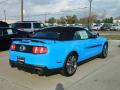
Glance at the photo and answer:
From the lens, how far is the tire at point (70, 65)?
23.0 ft

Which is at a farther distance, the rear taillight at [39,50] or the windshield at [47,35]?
the windshield at [47,35]

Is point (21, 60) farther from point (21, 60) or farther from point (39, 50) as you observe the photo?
point (39, 50)

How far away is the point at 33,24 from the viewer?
1927 centimetres

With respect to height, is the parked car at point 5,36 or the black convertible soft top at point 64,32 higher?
the black convertible soft top at point 64,32

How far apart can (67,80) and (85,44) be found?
189 cm

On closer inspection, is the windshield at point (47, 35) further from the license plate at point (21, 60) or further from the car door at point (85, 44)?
the license plate at point (21, 60)

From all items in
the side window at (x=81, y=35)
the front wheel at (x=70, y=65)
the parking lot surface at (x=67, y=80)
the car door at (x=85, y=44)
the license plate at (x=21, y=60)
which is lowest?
the parking lot surface at (x=67, y=80)

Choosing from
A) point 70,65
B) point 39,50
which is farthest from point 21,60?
point 70,65

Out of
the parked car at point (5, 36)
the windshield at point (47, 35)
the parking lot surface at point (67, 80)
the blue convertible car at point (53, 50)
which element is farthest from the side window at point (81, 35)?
the parked car at point (5, 36)

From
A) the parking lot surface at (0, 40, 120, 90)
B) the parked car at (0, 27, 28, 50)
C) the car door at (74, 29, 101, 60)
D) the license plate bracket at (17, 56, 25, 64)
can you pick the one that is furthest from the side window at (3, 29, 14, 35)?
the license plate bracket at (17, 56, 25, 64)

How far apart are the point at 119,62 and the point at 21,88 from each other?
487 cm

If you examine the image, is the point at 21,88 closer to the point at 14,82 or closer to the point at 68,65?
the point at 14,82

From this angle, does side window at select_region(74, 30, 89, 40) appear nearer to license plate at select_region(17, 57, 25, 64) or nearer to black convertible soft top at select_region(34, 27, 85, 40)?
black convertible soft top at select_region(34, 27, 85, 40)

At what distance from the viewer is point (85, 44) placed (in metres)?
→ 8.15
